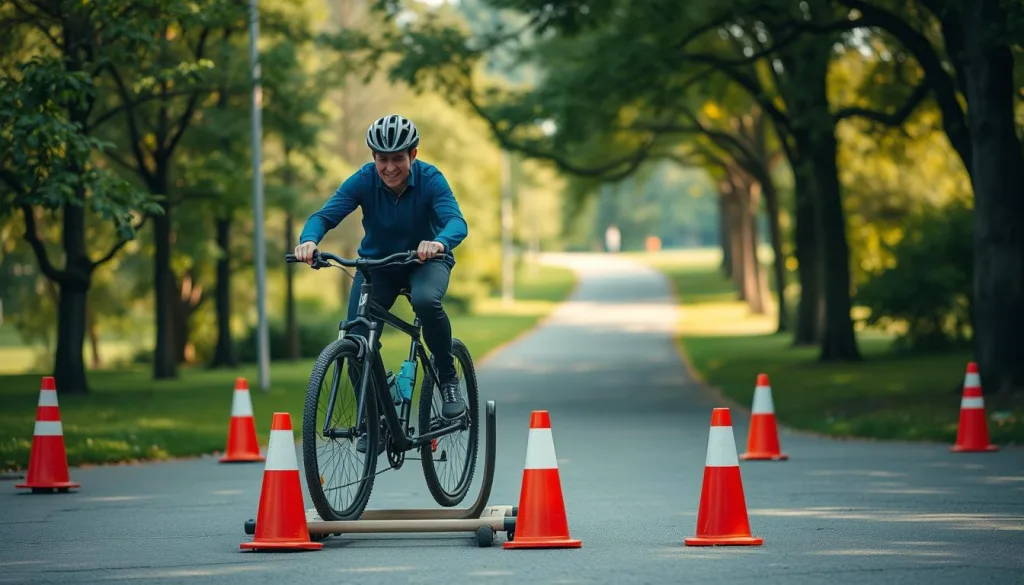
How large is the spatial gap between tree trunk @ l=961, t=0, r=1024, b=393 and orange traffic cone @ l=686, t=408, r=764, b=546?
12374 millimetres

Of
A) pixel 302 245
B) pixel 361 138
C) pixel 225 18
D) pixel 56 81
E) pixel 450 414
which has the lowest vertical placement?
pixel 450 414

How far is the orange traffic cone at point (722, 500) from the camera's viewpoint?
9211mm

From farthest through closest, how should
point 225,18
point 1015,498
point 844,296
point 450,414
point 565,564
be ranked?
point 844,296, point 225,18, point 1015,498, point 450,414, point 565,564

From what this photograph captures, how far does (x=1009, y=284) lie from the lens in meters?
21.0

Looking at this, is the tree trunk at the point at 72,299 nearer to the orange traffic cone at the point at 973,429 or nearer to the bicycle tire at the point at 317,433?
the orange traffic cone at the point at 973,429

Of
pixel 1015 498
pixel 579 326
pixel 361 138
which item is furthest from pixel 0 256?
pixel 1015 498

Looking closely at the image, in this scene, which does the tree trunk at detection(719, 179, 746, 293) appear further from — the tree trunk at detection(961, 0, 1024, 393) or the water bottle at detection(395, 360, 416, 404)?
the water bottle at detection(395, 360, 416, 404)

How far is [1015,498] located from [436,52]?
19298 millimetres

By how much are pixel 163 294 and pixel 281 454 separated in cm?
2407

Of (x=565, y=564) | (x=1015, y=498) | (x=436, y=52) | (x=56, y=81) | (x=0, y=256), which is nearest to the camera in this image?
(x=565, y=564)

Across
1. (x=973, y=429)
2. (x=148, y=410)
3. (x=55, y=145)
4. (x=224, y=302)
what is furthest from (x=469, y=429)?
(x=224, y=302)

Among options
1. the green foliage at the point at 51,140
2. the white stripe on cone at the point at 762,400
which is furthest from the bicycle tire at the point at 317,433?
the green foliage at the point at 51,140

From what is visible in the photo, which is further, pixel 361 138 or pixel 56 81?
pixel 361 138

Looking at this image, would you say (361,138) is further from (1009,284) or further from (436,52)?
(1009,284)
